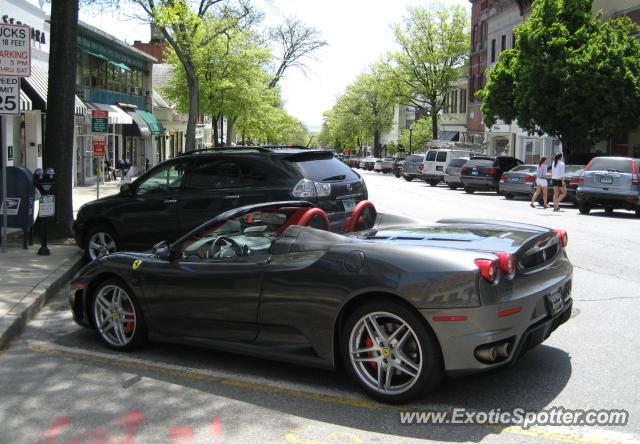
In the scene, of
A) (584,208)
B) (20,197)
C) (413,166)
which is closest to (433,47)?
(413,166)

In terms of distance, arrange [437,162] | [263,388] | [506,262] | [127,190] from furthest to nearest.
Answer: [437,162], [127,190], [263,388], [506,262]

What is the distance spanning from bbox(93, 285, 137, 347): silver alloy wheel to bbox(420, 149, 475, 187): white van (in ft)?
106

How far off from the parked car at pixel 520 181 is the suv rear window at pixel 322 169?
1818 centimetres

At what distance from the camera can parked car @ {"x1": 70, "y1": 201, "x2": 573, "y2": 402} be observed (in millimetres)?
4496

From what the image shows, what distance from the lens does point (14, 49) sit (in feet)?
33.0

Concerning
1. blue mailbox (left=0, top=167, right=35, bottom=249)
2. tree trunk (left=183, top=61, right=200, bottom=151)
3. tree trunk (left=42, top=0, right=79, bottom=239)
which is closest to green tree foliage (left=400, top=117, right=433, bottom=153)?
tree trunk (left=183, top=61, right=200, bottom=151)

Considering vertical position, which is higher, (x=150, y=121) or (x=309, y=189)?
(x=150, y=121)

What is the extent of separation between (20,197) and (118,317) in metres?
6.10

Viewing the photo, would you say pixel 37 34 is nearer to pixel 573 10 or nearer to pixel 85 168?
pixel 85 168

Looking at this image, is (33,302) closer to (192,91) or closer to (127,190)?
(127,190)

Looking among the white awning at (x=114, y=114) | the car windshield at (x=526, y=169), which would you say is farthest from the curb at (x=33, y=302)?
the white awning at (x=114, y=114)

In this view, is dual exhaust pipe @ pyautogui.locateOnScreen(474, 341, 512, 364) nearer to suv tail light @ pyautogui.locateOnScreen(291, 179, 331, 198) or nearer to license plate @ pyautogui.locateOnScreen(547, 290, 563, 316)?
license plate @ pyautogui.locateOnScreen(547, 290, 563, 316)

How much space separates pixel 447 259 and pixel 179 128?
5497cm

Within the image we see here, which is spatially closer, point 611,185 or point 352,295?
point 352,295
